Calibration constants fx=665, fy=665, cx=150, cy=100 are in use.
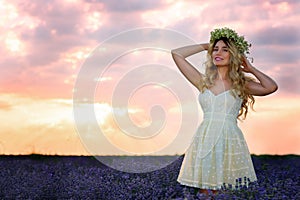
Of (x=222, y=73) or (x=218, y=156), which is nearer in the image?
(x=218, y=156)

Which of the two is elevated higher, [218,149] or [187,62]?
[187,62]

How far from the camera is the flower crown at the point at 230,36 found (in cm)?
546

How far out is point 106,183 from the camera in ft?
20.3

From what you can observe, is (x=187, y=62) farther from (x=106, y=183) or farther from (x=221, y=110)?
(x=106, y=183)

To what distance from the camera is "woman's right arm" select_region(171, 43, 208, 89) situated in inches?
218

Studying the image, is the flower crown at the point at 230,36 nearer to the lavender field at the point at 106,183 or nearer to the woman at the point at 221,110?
the woman at the point at 221,110

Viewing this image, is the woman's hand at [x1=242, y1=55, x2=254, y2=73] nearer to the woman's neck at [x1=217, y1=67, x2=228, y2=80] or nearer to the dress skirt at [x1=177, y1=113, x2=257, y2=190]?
the woman's neck at [x1=217, y1=67, x2=228, y2=80]

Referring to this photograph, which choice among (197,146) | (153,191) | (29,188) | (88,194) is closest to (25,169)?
(29,188)

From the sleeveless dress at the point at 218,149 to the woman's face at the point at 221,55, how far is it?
0.24m

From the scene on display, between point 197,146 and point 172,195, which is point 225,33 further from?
point 172,195

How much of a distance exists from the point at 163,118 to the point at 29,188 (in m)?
1.94

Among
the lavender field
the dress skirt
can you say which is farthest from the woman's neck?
the lavender field

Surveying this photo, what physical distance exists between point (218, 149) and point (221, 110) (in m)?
0.32

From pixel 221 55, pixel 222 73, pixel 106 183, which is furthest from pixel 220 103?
pixel 106 183
